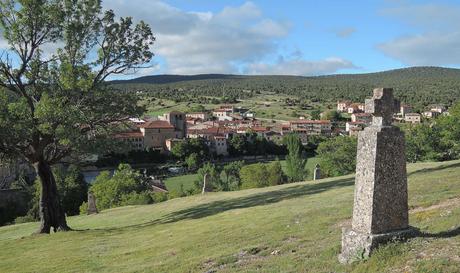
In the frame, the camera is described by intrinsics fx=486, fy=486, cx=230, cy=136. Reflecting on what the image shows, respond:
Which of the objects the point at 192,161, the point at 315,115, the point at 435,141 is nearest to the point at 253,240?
the point at 435,141

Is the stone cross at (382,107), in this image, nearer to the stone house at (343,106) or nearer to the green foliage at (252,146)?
the green foliage at (252,146)

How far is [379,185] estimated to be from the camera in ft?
29.9

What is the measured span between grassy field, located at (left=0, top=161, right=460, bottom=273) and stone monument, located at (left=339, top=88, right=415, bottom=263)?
0.35 m

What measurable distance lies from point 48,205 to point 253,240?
1409 cm

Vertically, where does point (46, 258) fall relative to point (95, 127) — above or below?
below

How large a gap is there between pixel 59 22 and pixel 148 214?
11.2 meters

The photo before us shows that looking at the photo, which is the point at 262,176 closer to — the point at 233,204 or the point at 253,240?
the point at 233,204

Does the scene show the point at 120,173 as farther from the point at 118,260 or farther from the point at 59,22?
the point at 118,260

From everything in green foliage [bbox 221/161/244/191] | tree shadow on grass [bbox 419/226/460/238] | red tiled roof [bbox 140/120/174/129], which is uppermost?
tree shadow on grass [bbox 419/226/460/238]

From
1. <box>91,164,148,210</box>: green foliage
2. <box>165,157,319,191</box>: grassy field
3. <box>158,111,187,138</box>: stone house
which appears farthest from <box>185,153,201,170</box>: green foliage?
<box>91,164,148,210</box>: green foliage

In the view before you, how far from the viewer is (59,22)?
22344 millimetres

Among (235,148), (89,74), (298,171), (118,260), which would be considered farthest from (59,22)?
(235,148)

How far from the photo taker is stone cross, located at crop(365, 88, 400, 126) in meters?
9.26

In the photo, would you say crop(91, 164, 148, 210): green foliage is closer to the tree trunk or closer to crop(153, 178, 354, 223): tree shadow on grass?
the tree trunk
